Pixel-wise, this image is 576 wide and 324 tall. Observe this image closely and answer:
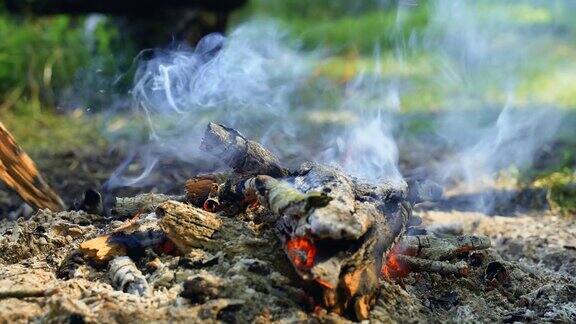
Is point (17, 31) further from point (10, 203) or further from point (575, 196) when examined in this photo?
point (575, 196)

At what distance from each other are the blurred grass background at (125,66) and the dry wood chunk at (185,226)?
367 cm

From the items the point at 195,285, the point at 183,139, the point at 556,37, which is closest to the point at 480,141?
the point at 183,139

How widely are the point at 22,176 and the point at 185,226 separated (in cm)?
135

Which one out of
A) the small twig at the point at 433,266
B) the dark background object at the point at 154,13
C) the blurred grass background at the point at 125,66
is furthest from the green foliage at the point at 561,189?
the dark background object at the point at 154,13

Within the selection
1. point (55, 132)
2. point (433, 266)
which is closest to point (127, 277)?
point (433, 266)

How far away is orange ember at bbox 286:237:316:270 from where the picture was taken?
94.0 inches

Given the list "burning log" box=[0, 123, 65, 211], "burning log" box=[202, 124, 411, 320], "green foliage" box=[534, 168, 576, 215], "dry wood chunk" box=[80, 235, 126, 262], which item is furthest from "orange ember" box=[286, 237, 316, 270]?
"green foliage" box=[534, 168, 576, 215]

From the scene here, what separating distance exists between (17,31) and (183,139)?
9.41 ft

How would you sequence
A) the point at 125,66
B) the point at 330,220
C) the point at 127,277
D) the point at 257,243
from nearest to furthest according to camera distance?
1. the point at 330,220
2. the point at 127,277
3. the point at 257,243
4. the point at 125,66

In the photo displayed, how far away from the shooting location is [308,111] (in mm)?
7836

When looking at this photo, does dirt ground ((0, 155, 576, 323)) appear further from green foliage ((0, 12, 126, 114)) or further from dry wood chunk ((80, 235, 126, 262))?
green foliage ((0, 12, 126, 114))

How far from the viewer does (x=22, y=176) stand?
12.1ft

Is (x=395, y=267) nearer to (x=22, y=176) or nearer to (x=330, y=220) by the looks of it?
(x=330, y=220)

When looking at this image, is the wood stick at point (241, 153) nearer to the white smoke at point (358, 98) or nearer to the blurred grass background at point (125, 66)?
the white smoke at point (358, 98)
